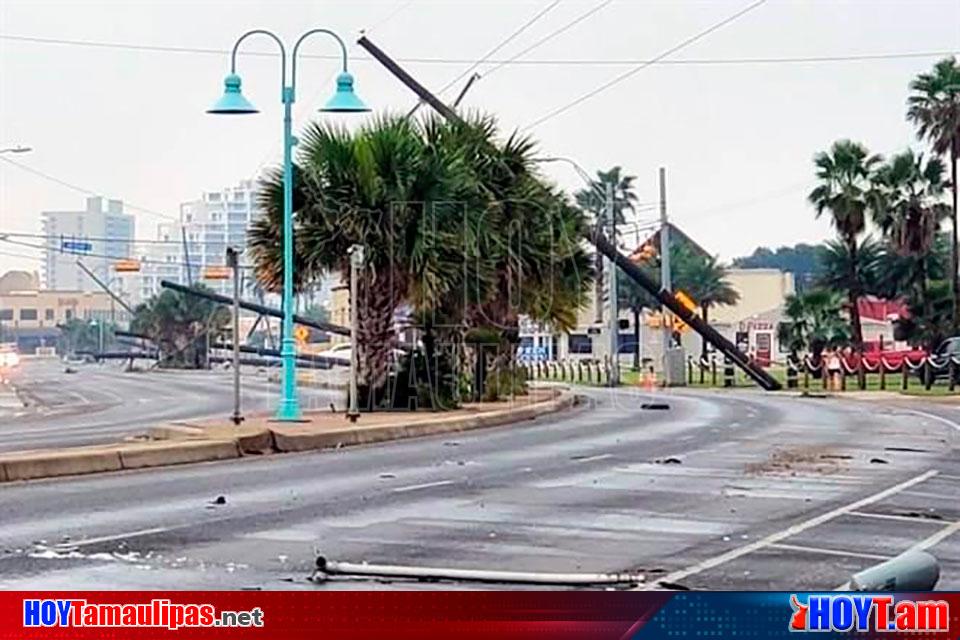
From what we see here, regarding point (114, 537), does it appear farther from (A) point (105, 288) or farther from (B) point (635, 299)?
(B) point (635, 299)

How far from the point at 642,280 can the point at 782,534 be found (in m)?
41.6

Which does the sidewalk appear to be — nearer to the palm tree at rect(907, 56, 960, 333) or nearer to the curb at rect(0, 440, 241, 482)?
the curb at rect(0, 440, 241, 482)

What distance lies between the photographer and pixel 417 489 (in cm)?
1619

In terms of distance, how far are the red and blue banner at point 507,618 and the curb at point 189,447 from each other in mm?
9505

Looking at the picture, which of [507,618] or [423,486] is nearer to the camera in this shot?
[507,618]

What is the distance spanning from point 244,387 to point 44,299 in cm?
5034

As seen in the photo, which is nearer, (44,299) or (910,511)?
(910,511)

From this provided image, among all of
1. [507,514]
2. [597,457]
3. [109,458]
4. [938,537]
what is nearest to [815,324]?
[597,457]

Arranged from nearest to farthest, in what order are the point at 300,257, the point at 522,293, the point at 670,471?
1. the point at 670,471
2. the point at 300,257
3. the point at 522,293

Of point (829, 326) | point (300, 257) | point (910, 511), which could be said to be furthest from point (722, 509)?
point (829, 326)

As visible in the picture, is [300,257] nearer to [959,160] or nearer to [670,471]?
[670,471]

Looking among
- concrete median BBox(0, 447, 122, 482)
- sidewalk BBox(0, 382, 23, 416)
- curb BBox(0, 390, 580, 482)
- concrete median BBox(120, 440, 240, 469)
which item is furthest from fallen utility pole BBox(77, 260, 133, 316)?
concrete median BBox(0, 447, 122, 482)

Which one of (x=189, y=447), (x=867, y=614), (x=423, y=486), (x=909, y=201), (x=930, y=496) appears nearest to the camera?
(x=867, y=614)

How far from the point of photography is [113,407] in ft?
141
